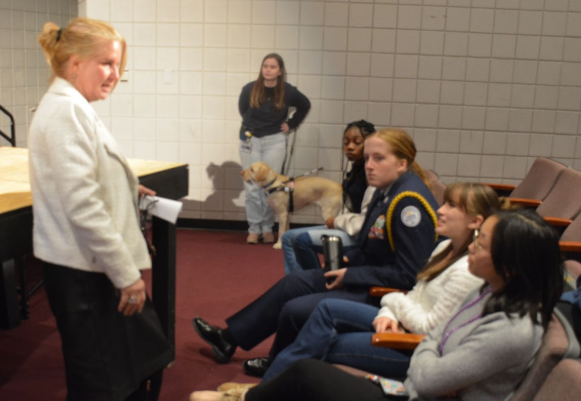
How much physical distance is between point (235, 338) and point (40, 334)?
1.10 m

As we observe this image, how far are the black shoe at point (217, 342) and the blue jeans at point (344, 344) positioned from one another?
2.56ft

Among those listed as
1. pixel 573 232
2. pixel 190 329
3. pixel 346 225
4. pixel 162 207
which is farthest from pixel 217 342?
pixel 573 232

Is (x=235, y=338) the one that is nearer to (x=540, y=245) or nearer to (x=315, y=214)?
(x=540, y=245)

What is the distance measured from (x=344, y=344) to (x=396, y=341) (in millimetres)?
276

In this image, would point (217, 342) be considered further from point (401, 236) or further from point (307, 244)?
point (401, 236)

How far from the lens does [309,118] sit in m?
5.59

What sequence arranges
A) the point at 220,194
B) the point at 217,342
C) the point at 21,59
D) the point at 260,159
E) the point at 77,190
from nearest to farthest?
the point at 77,190 < the point at 217,342 < the point at 260,159 < the point at 220,194 < the point at 21,59

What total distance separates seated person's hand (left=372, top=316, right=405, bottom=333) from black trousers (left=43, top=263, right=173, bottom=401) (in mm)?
744

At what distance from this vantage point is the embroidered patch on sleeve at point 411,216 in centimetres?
258

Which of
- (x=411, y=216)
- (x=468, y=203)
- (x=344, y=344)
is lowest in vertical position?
(x=344, y=344)

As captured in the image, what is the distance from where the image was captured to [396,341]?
2109 millimetres

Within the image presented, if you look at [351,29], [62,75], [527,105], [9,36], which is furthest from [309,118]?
[62,75]

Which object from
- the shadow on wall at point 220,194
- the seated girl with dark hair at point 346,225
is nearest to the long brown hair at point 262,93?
the shadow on wall at point 220,194

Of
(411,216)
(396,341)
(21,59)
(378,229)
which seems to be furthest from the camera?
(21,59)
